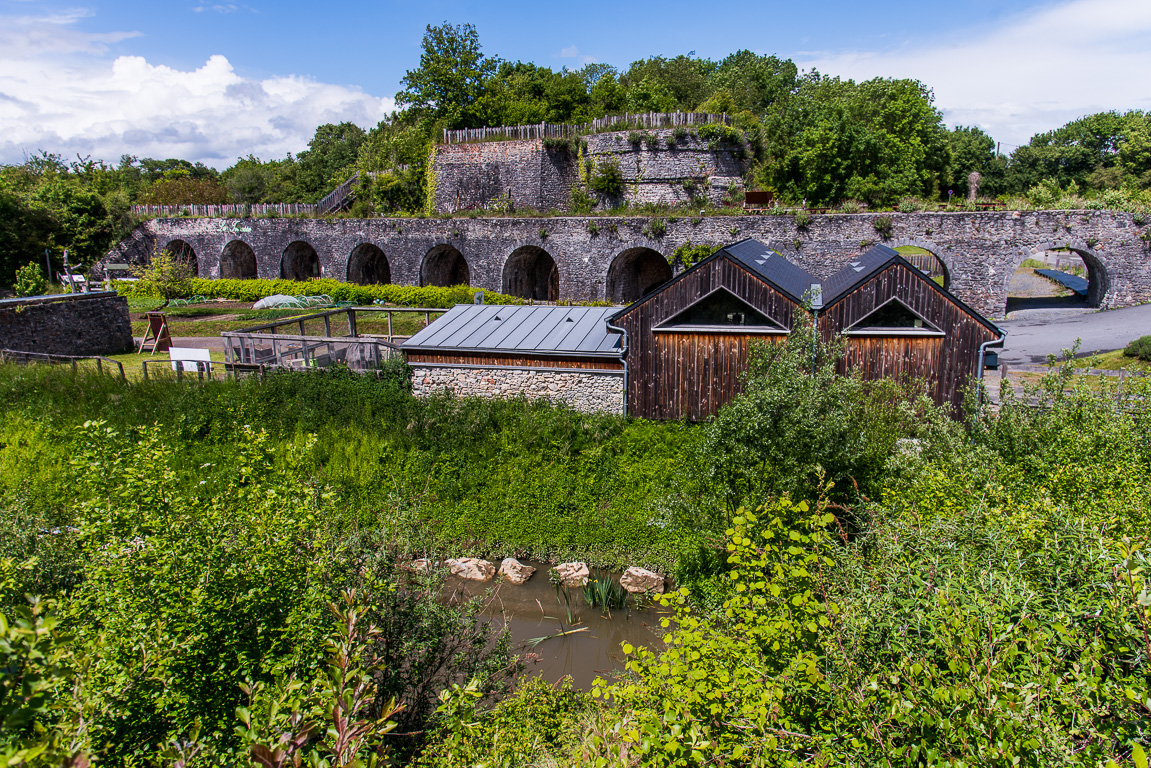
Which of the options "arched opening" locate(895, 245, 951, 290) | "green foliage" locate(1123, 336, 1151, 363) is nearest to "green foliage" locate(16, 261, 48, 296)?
"green foliage" locate(1123, 336, 1151, 363)

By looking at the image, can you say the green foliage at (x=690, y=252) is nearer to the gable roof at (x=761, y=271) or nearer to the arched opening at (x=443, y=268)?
the gable roof at (x=761, y=271)

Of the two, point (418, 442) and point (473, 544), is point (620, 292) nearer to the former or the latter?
point (418, 442)

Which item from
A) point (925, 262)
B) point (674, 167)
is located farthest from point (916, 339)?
point (925, 262)

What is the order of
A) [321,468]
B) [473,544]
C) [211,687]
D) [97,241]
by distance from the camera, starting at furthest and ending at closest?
[97,241]
[321,468]
[473,544]
[211,687]

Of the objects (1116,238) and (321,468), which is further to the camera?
(1116,238)

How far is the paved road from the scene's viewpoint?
17203 millimetres

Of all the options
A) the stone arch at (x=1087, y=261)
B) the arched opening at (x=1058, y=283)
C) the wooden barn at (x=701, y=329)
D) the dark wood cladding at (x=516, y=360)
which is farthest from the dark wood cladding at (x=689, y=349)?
the arched opening at (x=1058, y=283)

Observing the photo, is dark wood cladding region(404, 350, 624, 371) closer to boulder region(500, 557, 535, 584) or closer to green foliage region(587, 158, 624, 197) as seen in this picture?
boulder region(500, 557, 535, 584)

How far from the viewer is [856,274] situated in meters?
12.3

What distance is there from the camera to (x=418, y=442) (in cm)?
1284

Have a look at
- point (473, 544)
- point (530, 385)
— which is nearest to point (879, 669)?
point (473, 544)

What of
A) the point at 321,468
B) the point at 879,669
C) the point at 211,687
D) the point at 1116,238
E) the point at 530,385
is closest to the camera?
the point at 879,669

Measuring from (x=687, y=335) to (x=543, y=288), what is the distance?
18.4 metres

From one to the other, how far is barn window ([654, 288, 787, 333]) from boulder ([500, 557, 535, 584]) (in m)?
5.22
